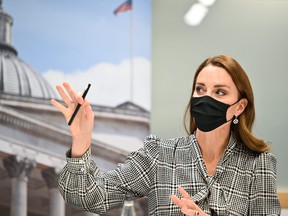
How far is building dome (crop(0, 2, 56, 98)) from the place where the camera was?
102 inches

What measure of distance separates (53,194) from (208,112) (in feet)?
4.38

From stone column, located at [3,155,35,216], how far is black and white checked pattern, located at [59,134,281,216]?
1007mm

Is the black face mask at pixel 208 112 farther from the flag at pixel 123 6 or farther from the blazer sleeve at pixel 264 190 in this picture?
the flag at pixel 123 6

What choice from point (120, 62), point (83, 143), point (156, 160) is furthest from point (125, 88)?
point (83, 143)

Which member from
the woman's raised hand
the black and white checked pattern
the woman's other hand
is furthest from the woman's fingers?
the woman's other hand

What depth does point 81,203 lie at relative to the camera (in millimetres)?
1578

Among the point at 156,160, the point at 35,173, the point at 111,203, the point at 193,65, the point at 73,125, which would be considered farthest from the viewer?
the point at 193,65

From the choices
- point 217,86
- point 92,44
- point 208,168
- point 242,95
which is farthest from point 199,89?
point 92,44

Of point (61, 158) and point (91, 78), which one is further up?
point (91, 78)

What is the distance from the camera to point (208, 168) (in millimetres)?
1761

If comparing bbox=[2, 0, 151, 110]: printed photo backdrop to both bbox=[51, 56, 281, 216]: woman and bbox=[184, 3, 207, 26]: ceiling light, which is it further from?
bbox=[51, 56, 281, 216]: woman

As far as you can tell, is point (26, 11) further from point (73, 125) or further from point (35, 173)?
point (73, 125)

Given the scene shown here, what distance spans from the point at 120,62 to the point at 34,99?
59cm

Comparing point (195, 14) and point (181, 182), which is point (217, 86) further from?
point (195, 14)
